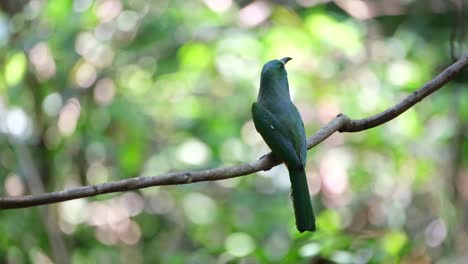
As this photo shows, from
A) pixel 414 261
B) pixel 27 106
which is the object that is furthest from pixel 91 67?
pixel 414 261

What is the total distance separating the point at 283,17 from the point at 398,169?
1.21 meters

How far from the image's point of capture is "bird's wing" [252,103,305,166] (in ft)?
8.68

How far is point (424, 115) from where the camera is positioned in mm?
4844

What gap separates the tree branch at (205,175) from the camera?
1906 mm

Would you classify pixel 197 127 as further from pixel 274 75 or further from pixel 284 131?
pixel 284 131

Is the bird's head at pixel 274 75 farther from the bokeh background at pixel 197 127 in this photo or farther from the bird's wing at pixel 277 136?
the bokeh background at pixel 197 127

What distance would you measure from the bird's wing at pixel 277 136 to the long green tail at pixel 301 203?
42 mm

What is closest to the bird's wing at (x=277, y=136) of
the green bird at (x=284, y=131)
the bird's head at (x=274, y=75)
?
the green bird at (x=284, y=131)

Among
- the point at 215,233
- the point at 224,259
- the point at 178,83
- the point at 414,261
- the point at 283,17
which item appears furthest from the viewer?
the point at 215,233

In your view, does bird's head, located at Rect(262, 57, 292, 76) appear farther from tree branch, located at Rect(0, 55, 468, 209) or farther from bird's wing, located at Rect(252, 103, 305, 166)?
tree branch, located at Rect(0, 55, 468, 209)

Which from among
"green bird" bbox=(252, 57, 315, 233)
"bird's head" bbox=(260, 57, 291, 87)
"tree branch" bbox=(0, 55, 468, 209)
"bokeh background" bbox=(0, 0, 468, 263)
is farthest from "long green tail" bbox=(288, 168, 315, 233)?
"bokeh background" bbox=(0, 0, 468, 263)

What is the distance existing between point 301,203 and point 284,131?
335mm

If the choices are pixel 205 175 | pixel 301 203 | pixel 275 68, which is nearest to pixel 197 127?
pixel 275 68

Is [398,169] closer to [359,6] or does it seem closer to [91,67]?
[359,6]
